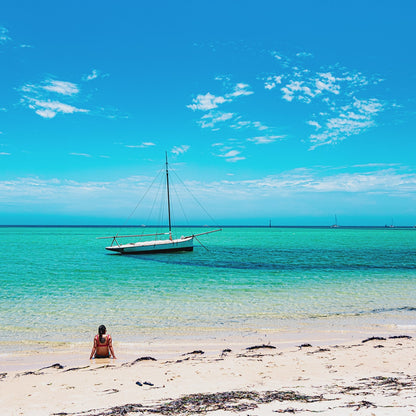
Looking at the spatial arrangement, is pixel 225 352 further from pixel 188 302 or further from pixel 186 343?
pixel 188 302

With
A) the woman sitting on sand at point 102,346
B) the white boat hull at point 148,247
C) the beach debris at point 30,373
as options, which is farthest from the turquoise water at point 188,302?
the white boat hull at point 148,247

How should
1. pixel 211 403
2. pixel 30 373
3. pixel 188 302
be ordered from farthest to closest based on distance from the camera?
pixel 188 302
pixel 30 373
pixel 211 403

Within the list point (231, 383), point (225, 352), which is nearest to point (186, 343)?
point (225, 352)

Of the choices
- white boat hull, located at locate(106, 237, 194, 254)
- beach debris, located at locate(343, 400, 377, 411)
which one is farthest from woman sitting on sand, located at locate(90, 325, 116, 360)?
white boat hull, located at locate(106, 237, 194, 254)

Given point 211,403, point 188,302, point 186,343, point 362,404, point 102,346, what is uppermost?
point 362,404

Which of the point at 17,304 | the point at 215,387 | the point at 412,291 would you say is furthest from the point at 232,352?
the point at 412,291

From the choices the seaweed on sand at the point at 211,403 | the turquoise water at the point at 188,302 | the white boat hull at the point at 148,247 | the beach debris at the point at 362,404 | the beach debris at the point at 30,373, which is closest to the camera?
the beach debris at the point at 362,404

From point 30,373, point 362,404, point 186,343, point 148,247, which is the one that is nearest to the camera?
point 362,404

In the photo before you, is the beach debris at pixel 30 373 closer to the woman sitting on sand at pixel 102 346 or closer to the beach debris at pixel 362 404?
the woman sitting on sand at pixel 102 346

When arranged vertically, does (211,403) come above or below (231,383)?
above

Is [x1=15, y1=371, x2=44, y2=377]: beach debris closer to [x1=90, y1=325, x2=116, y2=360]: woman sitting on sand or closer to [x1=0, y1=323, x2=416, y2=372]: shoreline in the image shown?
[x1=0, y1=323, x2=416, y2=372]: shoreline

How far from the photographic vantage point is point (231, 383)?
26.6 feet

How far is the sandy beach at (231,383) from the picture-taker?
623cm

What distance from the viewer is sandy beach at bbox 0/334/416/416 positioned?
6230mm
